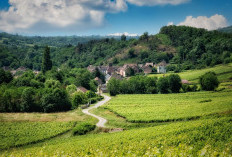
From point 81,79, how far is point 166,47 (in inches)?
4041

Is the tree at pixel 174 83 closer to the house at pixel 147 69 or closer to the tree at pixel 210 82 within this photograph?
the tree at pixel 210 82

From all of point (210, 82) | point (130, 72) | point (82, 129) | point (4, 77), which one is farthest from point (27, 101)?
point (130, 72)

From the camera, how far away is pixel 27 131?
40.1 metres

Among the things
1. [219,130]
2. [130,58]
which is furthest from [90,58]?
[219,130]

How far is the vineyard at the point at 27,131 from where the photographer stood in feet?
116

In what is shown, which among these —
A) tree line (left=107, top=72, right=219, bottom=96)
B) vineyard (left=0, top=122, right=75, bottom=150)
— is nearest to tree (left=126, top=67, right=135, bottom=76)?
tree line (left=107, top=72, right=219, bottom=96)

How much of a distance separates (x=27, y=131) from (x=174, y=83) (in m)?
56.2

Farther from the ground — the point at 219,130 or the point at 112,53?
the point at 112,53

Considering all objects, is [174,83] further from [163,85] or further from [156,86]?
[156,86]

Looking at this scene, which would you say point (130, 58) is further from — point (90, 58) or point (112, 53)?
point (90, 58)

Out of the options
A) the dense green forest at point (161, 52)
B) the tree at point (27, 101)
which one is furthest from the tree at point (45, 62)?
the dense green forest at point (161, 52)

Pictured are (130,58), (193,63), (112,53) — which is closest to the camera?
(193,63)

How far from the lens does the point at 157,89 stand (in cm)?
7869

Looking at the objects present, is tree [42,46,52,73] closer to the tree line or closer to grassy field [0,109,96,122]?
the tree line
